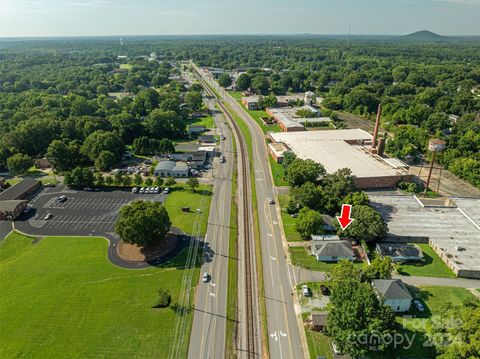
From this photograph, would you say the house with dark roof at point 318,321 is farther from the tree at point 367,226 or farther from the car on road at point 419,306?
the tree at point 367,226

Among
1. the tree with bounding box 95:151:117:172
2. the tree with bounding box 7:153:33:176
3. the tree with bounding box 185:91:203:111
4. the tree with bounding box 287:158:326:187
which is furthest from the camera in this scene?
the tree with bounding box 185:91:203:111

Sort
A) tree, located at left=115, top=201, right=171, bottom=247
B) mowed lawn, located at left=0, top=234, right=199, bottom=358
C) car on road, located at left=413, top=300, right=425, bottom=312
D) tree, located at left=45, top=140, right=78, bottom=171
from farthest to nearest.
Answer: tree, located at left=45, top=140, right=78, bottom=171, tree, located at left=115, top=201, right=171, bottom=247, car on road, located at left=413, top=300, right=425, bottom=312, mowed lawn, located at left=0, top=234, right=199, bottom=358

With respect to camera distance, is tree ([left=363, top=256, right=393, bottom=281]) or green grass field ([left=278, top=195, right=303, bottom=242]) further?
green grass field ([left=278, top=195, right=303, bottom=242])

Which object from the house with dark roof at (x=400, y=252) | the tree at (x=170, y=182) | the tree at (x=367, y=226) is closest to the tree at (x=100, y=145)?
the tree at (x=170, y=182)

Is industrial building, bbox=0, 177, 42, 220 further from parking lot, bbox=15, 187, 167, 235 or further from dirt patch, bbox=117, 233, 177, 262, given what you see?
dirt patch, bbox=117, 233, 177, 262

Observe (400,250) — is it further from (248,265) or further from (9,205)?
(9,205)

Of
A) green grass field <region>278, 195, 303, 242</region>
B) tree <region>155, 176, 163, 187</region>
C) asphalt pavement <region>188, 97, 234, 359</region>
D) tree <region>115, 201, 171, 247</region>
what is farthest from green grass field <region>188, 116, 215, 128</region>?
tree <region>115, 201, 171, 247</region>

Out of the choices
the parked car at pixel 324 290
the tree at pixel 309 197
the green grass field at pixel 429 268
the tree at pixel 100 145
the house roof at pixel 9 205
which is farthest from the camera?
the tree at pixel 100 145
